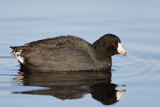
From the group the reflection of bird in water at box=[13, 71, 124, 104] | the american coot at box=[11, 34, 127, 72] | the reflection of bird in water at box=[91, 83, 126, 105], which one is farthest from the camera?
the american coot at box=[11, 34, 127, 72]

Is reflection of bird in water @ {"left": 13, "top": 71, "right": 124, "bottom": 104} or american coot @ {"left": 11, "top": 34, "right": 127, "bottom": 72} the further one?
american coot @ {"left": 11, "top": 34, "right": 127, "bottom": 72}

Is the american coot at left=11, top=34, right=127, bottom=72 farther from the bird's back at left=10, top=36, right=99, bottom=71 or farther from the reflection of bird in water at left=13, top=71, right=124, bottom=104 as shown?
the reflection of bird in water at left=13, top=71, right=124, bottom=104

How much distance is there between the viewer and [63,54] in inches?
465

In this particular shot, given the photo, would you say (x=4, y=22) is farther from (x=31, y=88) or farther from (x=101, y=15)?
(x=31, y=88)

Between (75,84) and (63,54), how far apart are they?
1.51 meters

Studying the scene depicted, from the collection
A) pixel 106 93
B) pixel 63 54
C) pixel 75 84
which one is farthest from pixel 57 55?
pixel 106 93

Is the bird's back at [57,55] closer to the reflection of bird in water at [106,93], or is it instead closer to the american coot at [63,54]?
the american coot at [63,54]

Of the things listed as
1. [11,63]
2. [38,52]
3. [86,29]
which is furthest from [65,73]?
[86,29]

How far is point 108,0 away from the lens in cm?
1717

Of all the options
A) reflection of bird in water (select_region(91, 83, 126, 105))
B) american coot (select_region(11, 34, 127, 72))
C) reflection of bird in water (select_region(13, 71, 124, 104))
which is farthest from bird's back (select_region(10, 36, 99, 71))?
reflection of bird in water (select_region(91, 83, 126, 105))

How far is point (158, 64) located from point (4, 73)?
12.2 ft

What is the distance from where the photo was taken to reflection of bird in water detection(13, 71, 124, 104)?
9734mm

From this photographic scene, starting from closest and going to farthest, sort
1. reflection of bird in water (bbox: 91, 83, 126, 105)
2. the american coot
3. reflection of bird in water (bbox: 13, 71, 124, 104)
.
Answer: reflection of bird in water (bbox: 91, 83, 126, 105), reflection of bird in water (bbox: 13, 71, 124, 104), the american coot

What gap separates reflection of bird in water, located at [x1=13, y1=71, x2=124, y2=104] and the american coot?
207 mm
